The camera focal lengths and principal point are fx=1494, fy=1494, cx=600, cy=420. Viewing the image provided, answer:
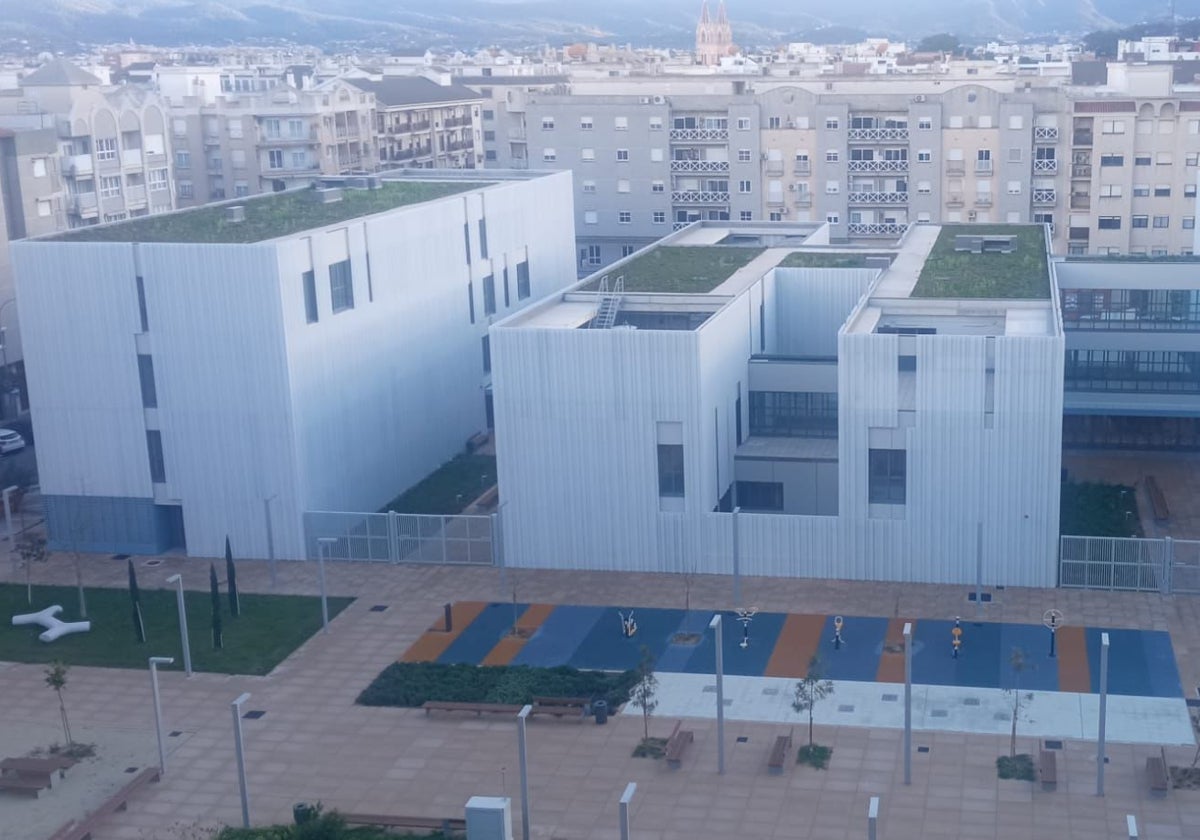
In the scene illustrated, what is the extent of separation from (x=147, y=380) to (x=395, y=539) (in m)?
7.36

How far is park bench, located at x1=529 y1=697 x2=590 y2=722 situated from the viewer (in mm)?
26953

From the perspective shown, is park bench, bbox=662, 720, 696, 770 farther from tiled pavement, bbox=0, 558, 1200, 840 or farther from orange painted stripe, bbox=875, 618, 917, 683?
orange painted stripe, bbox=875, 618, 917, 683

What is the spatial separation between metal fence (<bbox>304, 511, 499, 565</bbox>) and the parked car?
17.6m

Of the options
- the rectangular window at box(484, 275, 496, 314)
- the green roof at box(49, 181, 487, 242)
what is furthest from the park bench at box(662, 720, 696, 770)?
the rectangular window at box(484, 275, 496, 314)

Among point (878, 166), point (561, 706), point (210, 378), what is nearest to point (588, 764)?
point (561, 706)

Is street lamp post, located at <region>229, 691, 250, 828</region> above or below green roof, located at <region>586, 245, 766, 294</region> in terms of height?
below

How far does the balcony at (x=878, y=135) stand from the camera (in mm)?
73938

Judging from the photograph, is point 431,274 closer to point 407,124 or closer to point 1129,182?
point 1129,182

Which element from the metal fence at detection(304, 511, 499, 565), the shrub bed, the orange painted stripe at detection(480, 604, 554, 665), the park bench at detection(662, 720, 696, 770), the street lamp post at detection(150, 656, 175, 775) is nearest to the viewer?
the park bench at detection(662, 720, 696, 770)

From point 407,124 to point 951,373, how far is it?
6893 centimetres

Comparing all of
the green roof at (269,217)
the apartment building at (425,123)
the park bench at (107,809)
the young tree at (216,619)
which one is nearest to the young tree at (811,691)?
the park bench at (107,809)

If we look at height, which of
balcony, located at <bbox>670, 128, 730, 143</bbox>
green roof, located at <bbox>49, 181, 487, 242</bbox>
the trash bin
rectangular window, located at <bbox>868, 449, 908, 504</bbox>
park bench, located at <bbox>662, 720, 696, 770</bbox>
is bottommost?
park bench, located at <bbox>662, 720, 696, 770</bbox>

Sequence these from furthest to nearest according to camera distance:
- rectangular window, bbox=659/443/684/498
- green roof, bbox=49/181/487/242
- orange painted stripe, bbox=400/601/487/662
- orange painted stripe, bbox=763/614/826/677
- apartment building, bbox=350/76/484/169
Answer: apartment building, bbox=350/76/484/169
green roof, bbox=49/181/487/242
rectangular window, bbox=659/443/684/498
orange painted stripe, bbox=400/601/487/662
orange painted stripe, bbox=763/614/826/677

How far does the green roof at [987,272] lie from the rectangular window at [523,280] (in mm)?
13599
